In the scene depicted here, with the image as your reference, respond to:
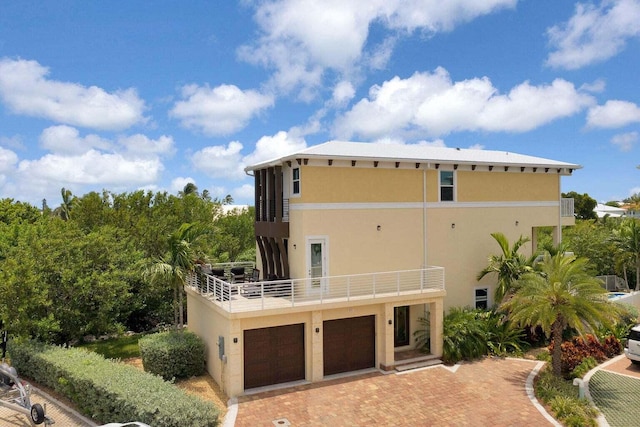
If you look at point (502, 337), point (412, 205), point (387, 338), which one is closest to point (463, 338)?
point (502, 337)

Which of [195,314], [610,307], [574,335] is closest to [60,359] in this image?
[195,314]

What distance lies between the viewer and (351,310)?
674 inches

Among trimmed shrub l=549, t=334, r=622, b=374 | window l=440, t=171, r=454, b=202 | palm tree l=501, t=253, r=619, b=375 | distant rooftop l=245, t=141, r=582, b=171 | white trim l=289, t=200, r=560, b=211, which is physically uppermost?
distant rooftop l=245, t=141, r=582, b=171

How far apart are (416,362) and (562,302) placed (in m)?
5.95

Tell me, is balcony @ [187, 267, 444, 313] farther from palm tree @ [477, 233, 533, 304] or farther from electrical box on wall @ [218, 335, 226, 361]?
palm tree @ [477, 233, 533, 304]

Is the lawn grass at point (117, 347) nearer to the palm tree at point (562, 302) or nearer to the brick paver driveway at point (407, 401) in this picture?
the brick paver driveway at point (407, 401)

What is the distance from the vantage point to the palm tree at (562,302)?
14797 mm

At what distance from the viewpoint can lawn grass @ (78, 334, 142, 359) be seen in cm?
2079

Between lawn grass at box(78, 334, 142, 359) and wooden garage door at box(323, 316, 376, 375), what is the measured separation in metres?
9.55

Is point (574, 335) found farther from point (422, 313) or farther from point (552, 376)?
point (422, 313)

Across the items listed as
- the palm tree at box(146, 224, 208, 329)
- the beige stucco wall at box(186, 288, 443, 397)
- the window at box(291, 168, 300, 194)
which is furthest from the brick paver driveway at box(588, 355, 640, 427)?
the palm tree at box(146, 224, 208, 329)

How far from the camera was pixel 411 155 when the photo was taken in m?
20.2

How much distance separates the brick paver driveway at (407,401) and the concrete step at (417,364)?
32cm

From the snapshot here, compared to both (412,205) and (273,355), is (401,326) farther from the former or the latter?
(273,355)
